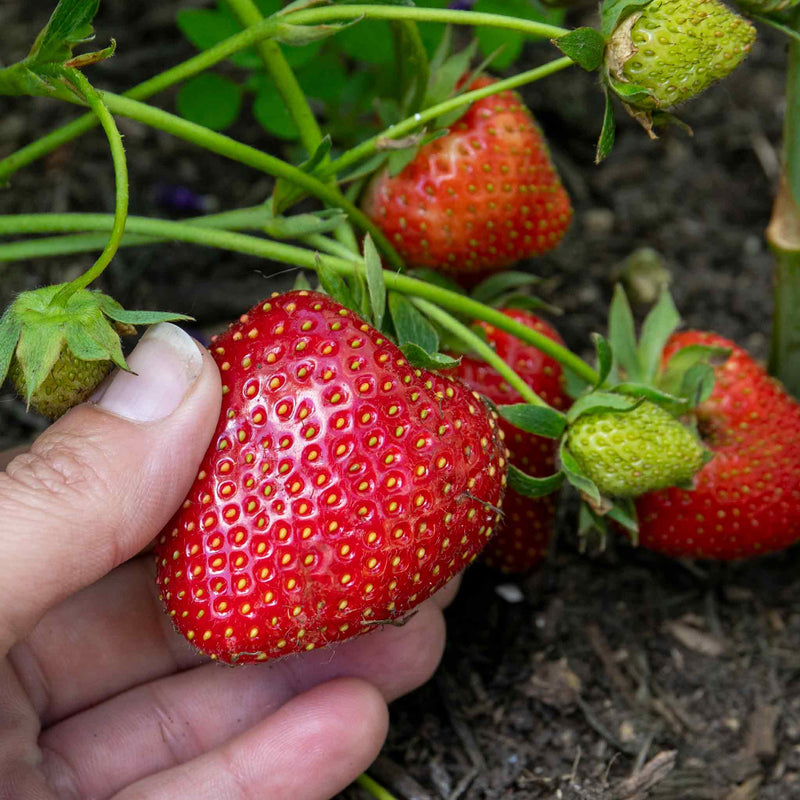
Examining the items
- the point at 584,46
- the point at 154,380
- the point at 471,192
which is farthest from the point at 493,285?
the point at 154,380

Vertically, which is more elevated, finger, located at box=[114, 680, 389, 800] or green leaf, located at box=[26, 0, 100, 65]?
green leaf, located at box=[26, 0, 100, 65]

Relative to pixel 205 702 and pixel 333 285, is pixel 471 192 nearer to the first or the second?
pixel 333 285

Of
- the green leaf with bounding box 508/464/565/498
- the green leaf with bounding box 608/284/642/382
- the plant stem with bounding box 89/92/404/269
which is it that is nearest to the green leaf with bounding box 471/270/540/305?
the green leaf with bounding box 608/284/642/382

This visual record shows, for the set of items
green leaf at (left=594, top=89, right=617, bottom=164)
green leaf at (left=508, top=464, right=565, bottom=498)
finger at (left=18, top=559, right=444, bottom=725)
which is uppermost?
green leaf at (left=594, top=89, right=617, bottom=164)

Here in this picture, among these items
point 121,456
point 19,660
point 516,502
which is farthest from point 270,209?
point 19,660

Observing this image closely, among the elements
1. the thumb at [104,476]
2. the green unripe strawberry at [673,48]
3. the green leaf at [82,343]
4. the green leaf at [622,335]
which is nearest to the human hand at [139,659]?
the thumb at [104,476]

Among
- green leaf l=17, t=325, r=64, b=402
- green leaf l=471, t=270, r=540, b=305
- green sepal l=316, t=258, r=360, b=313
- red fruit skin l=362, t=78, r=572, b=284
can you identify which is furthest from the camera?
green leaf l=471, t=270, r=540, b=305

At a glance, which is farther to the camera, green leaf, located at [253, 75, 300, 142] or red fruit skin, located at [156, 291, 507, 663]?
green leaf, located at [253, 75, 300, 142]

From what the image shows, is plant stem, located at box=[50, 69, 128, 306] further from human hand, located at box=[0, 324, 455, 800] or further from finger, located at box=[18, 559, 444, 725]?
finger, located at box=[18, 559, 444, 725]
